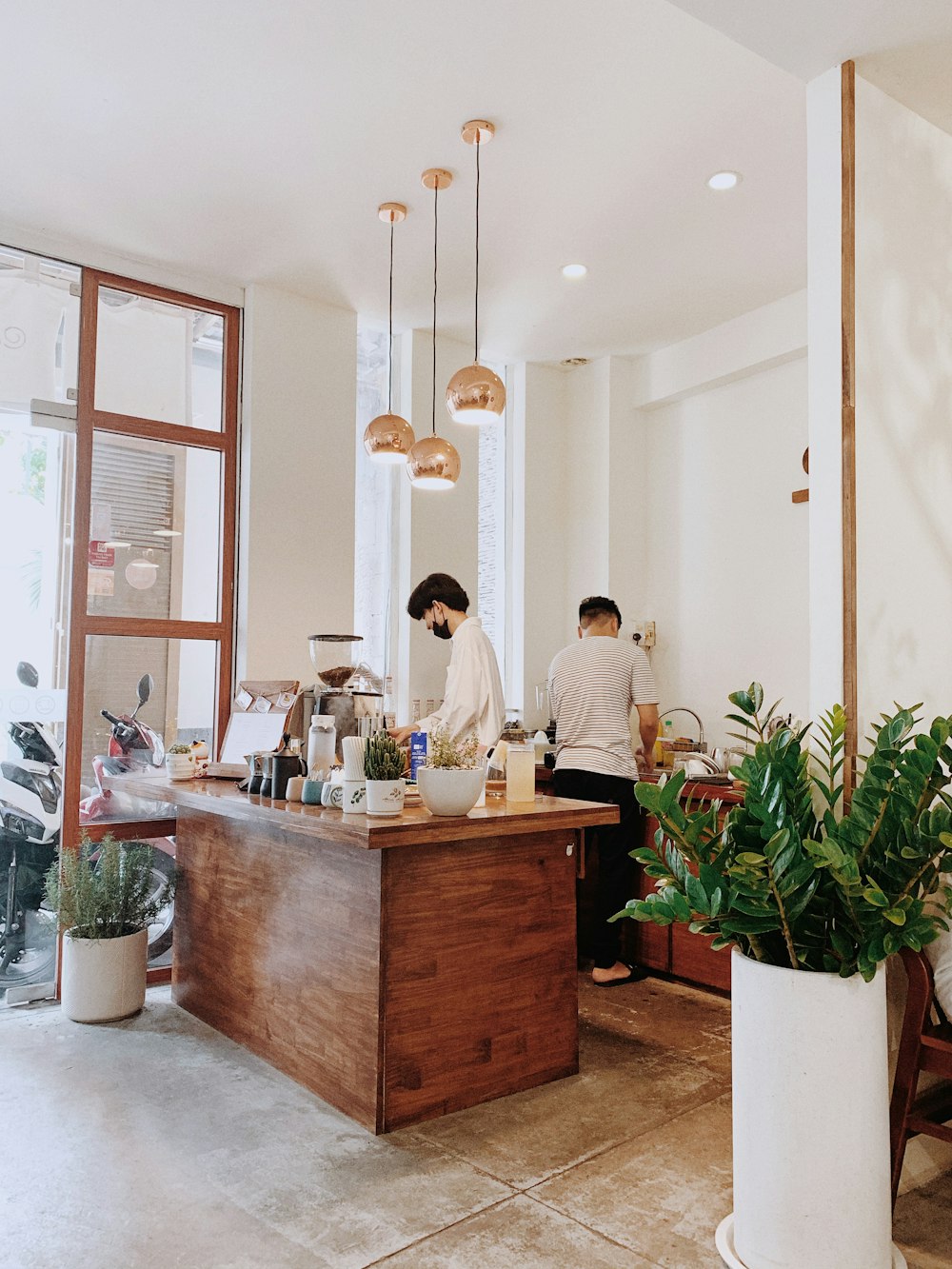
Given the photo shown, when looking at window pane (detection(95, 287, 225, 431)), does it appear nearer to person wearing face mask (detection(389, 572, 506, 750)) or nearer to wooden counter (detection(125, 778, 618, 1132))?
person wearing face mask (detection(389, 572, 506, 750))

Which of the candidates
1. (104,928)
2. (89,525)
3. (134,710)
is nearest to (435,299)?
(89,525)

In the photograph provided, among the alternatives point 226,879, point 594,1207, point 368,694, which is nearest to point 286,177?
point 368,694

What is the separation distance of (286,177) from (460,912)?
8.51 feet

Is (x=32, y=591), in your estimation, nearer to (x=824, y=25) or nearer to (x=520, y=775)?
(x=520, y=775)

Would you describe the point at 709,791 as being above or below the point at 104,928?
above

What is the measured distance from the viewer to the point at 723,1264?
6.45 feet

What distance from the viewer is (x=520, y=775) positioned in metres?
2.99

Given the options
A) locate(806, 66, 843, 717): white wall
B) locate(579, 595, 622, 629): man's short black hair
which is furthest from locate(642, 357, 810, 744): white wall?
locate(806, 66, 843, 717): white wall

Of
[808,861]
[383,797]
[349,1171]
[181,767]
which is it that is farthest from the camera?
[181,767]

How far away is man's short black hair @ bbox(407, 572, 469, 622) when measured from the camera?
3.76 m

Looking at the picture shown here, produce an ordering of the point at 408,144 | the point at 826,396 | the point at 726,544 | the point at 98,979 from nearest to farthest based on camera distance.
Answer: the point at 826,396, the point at 408,144, the point at 98,979, the point at 726,544

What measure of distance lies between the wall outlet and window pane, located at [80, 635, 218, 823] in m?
2.22

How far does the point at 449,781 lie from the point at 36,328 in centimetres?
271

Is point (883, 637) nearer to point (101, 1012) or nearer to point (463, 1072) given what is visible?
point (463, 1072)
